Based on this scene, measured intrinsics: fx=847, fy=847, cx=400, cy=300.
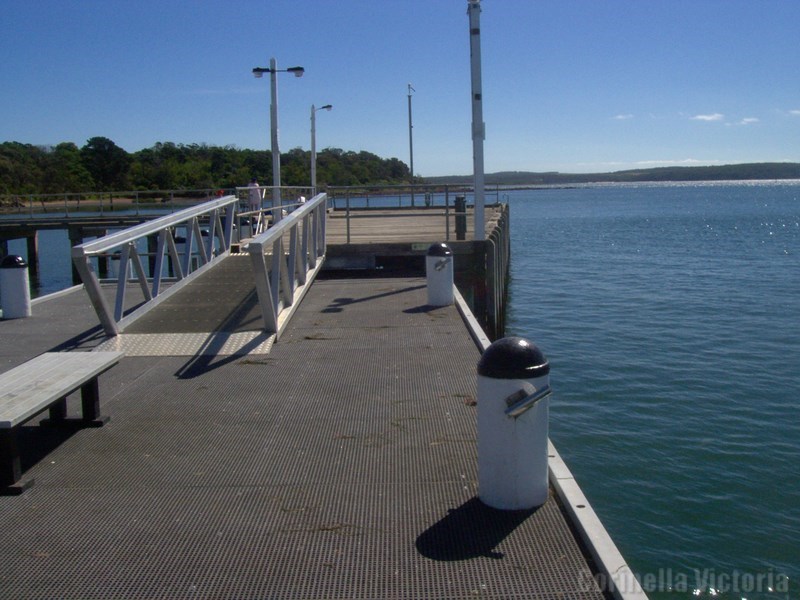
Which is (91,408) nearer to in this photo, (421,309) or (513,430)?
(513,430)

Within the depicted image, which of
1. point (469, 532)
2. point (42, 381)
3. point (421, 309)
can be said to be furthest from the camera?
point (421, 309)

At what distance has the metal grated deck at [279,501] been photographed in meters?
4.05

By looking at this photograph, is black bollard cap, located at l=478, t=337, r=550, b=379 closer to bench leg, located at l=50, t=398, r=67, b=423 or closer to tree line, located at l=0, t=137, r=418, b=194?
bench leg, located at l=50, t=398, r=67, b=423

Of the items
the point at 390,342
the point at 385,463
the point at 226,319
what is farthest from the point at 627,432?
the point at 385,463

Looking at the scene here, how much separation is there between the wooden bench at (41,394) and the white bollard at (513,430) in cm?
273

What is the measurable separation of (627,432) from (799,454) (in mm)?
2075

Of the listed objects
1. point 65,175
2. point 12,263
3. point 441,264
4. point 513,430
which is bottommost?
point 513,430

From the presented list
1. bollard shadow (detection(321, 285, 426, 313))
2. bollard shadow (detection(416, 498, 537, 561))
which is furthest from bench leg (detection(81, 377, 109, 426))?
bollard shadow (detection(321, 285, 426, 313))

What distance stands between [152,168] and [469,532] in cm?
7782

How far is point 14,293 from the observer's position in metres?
11.3

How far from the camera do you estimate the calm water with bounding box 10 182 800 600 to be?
7.84 meters

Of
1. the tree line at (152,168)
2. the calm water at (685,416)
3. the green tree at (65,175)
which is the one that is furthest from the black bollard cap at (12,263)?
the green tree at (65,175)

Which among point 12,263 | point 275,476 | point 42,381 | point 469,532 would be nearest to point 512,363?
point 469,532

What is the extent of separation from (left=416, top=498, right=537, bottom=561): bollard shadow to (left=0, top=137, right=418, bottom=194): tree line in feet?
180
